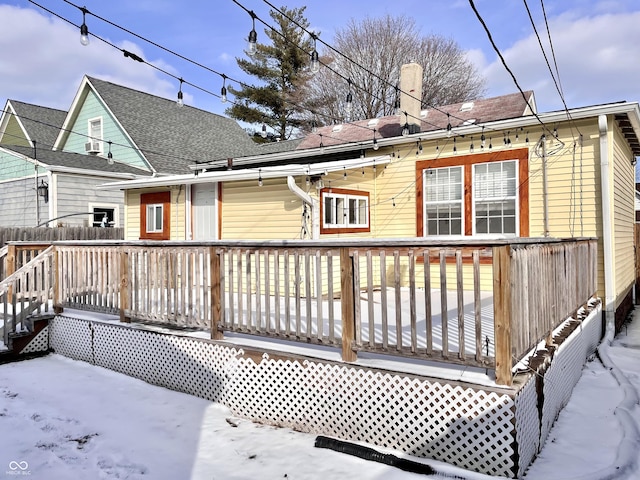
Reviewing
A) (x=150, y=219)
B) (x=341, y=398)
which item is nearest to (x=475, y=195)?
(x=341, y=398)

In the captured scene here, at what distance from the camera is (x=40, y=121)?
17.1m

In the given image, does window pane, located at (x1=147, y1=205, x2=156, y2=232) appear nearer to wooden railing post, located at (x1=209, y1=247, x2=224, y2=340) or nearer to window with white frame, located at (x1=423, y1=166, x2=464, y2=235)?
window with white frame, located at (x1=423, y1=166, x2=464, y2=235)

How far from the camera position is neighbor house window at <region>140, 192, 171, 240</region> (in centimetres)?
1045

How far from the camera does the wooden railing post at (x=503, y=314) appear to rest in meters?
2.83

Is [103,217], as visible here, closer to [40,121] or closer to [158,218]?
[158,218]

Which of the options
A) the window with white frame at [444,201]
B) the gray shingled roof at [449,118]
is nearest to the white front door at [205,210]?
the gray shingled roof at [449,118]

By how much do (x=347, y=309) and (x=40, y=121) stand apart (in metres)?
18.2

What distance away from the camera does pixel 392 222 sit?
29.9 ft

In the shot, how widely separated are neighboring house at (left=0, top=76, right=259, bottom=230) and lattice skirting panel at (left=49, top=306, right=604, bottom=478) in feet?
18.9

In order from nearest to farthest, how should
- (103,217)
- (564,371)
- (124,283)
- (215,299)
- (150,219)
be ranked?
(564,371), (215,299), (124,283), (150,219), (103,217)

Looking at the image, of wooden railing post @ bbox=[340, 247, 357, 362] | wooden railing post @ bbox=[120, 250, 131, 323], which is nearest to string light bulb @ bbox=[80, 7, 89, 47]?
wooden railing post @ bbox=[120, 250, 131, 323]

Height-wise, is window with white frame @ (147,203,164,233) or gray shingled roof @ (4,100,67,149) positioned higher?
gray shingled roof @ (4,100,67,149)

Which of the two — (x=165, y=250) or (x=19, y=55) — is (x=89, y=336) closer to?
(x=165, y=250)

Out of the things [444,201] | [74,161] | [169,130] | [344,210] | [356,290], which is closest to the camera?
[356,290]
